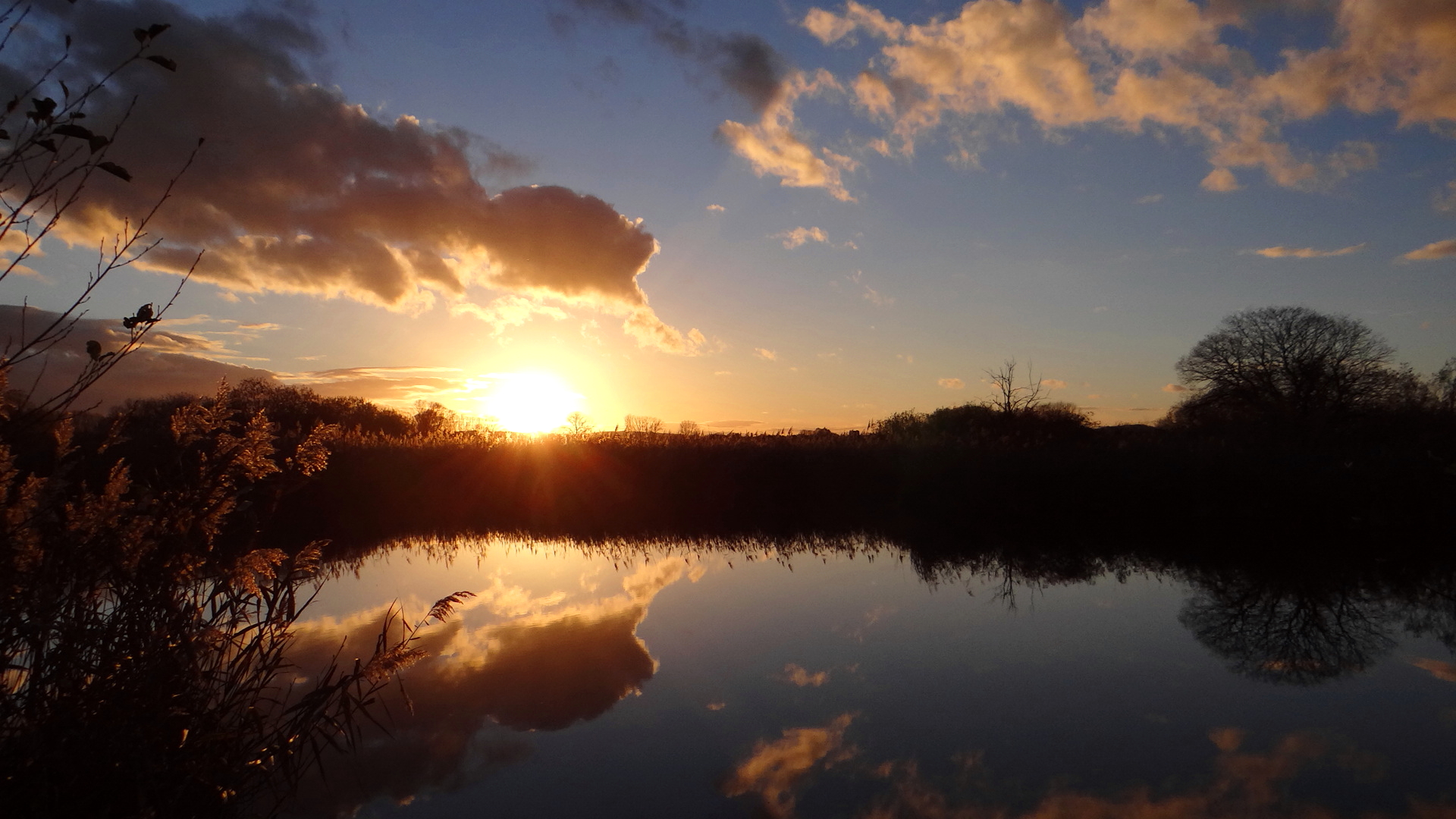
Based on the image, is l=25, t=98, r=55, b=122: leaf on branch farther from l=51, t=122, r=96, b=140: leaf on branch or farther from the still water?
the still water

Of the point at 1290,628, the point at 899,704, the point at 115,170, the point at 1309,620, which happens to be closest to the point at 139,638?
the point at 115,170

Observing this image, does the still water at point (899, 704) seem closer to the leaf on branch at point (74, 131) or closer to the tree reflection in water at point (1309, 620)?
the tree reflection in water at point (1309, 620)

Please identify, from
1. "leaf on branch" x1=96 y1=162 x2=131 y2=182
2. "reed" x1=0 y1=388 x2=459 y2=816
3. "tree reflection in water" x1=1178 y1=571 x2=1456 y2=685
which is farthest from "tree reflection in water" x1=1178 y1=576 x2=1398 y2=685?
"leaf on branch" x1=96 y1=162 x2=131 y2=182

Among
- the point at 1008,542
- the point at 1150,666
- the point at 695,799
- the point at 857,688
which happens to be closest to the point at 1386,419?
the point at 1008,542

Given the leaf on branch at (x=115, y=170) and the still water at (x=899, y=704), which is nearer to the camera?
the leaf on branch at (x=115, y=170)

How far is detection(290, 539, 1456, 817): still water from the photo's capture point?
3611mm

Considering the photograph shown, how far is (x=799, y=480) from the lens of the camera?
1689 cm

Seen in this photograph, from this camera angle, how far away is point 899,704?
4844mm

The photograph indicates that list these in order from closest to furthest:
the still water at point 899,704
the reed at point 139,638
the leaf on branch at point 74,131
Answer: the leaf on branch at point 74,131
the reed at point 139,638
the still water at point 899,704

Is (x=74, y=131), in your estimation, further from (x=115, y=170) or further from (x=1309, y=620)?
(x=1309, y=620)

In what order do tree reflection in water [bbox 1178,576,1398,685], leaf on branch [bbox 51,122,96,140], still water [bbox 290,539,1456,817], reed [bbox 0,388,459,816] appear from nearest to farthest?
leaf on branch [bbox 51,122,96,140] < reed [bbox 0,388,459,816] < still water [bbox 290,539,1456,817] < tree reflection in water [bbox 1178,576,1398,685]

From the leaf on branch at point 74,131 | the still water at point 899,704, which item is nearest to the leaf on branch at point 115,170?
the leaf on branch at point 74,131

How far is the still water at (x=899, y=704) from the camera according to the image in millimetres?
3611

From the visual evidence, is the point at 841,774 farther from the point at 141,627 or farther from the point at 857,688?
the point at 141,627
